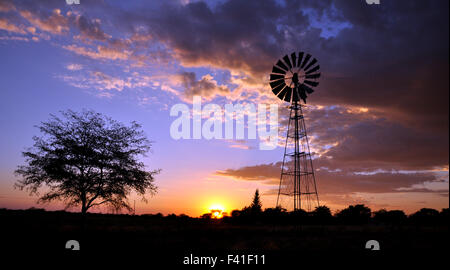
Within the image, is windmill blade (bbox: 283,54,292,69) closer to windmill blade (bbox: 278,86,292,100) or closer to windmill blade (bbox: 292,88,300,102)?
windmill blade (bbox: 278,86,292,100)

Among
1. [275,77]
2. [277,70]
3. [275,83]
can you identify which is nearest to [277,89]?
[275,83]

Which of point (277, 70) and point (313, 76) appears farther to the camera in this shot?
point (277, 70)

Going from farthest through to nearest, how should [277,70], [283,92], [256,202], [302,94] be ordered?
1. [256,202]
2. [277,70]
3. [283,92]
4. [302,94]

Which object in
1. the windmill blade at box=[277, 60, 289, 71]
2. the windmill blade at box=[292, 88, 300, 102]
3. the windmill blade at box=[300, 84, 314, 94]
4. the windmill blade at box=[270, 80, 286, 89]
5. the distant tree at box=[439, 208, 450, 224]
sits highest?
the windmill blade at box=[277, 60, 289, 71]

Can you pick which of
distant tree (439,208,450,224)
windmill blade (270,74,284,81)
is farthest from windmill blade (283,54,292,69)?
distant tree (439,208,450,224)

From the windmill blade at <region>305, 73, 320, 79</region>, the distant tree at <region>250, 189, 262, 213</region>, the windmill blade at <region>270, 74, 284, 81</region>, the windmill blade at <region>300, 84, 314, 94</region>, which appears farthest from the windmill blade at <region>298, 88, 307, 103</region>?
the distant tree at <region>250, 189, 262, 213</region>

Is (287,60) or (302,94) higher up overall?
(287,60)

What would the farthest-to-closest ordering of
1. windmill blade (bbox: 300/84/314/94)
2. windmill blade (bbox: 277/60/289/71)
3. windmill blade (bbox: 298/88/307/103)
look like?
windmill blade (bbox: 277/60/289/71)
windmill blade (bbox: 300/84/314/94)
windmill blade (bbox: 298/88/307/103)

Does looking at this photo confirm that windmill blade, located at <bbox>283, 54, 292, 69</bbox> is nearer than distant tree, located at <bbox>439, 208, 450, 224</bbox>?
Yes

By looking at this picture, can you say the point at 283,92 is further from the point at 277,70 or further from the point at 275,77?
the point at 277,70

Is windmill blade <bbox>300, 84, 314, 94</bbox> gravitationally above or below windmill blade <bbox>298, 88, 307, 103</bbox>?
above

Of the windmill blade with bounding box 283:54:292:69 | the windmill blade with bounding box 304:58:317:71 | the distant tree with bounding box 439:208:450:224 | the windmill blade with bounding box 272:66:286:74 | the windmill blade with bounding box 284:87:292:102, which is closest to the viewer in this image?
the windmill blade with bounding box 304:58:317:71
